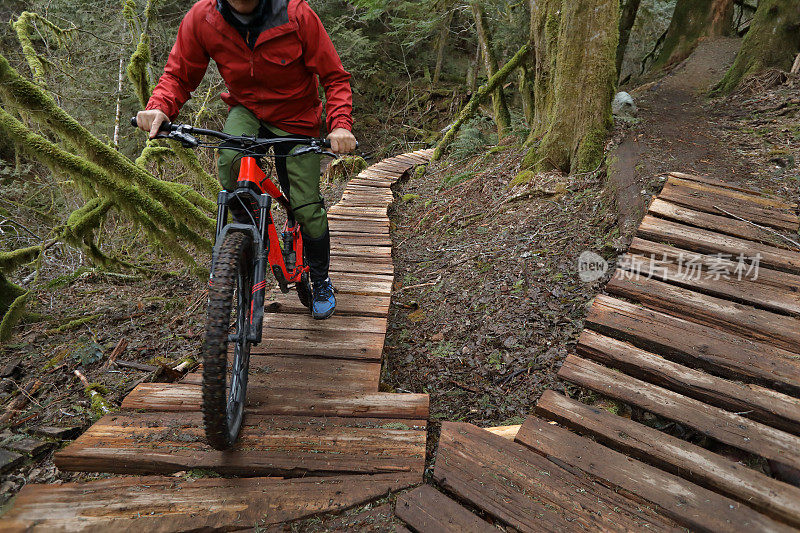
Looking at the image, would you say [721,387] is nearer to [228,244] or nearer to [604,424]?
[604,424]

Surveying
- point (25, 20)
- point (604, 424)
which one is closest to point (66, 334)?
point (25, 20)

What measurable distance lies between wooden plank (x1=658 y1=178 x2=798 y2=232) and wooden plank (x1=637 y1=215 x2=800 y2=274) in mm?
403

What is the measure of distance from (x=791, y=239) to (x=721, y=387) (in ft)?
6.60

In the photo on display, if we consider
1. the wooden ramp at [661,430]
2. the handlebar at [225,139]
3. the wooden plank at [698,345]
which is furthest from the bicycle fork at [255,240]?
the wooden plank at [698,345]

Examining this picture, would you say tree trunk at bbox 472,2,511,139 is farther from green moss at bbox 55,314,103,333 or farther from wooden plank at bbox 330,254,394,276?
green moss at bbox 55,314,103,333

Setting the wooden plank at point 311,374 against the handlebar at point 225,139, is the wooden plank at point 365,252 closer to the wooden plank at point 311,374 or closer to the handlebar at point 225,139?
the wooden plank at point 311,374

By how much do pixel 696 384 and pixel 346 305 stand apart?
260cm

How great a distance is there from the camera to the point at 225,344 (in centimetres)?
184

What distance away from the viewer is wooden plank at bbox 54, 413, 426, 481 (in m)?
1.98

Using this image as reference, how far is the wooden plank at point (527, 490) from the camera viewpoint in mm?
1625

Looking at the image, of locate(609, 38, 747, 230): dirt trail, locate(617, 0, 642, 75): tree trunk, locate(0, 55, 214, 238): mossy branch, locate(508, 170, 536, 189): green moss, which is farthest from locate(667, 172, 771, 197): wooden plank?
locate(617, 0, 642, 75): tree trunk

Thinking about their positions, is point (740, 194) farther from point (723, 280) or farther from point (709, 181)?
point (723, 280)

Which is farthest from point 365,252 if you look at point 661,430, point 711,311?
point 661,430

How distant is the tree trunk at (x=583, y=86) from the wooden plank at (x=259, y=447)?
4.20m
